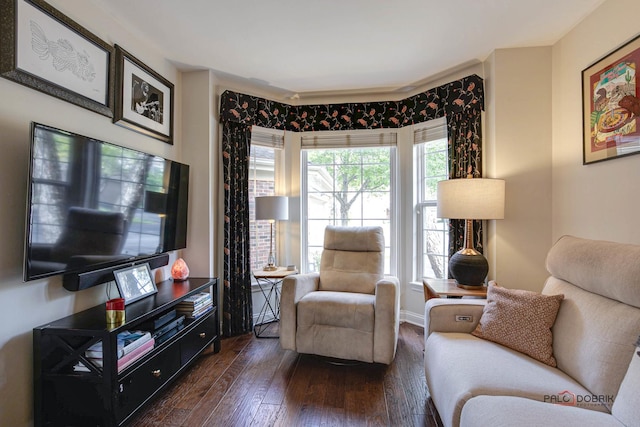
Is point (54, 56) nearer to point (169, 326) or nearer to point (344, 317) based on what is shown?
point (169, 326)

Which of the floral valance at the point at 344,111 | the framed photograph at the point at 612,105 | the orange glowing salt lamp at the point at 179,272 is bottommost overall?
the orange glowing salt lamp at the point at 179,272

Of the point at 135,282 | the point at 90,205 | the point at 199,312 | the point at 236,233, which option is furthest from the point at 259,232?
the point at 90,205

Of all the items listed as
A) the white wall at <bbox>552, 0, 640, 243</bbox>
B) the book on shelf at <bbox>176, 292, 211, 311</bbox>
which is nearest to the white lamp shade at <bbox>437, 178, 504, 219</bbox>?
the white wall at <bbox>552, 0, 640, 243</bbox>

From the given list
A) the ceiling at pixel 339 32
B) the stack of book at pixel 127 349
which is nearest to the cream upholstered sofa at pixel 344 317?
the stack of book at pixel 127 349

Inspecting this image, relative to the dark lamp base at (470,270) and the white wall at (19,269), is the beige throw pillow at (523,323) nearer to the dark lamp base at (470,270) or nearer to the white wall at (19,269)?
the dark lamp base at (470,270)

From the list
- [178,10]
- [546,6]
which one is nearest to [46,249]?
[178,10]

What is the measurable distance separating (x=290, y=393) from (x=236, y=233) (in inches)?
58.1

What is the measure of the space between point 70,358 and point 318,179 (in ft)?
8.14

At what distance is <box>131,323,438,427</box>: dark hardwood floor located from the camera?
5.37 feet

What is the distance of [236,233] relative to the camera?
9.26ft

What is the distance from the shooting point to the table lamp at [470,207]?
2.12 m

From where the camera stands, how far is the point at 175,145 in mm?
2666

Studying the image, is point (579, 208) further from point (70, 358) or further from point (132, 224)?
point (70, 358)

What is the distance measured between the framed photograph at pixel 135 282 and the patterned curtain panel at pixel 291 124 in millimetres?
808
